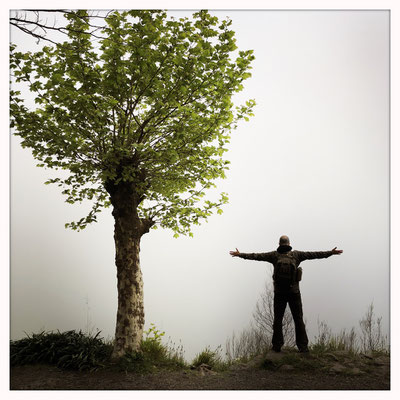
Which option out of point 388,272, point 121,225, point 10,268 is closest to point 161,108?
point 121,225

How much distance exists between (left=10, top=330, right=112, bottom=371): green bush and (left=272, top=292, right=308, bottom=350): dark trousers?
3.74 meters

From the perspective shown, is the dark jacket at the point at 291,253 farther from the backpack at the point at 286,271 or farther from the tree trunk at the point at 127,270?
the tree trunk at the point at 127,270

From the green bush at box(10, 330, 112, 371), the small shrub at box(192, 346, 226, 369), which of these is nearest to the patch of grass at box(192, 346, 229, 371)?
the small shrub at box(192, 346, 226, 369)

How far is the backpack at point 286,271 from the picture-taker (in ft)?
22.4

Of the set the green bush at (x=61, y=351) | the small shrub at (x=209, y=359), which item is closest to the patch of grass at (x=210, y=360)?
the small shrub at (x=209, y=359)

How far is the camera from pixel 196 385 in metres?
6.26

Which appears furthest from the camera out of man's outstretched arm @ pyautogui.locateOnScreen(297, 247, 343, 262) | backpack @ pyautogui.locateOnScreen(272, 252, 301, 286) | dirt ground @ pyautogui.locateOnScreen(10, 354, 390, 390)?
backpack @ pyautogui.locateOnScreen(272, 252, 301, 286)

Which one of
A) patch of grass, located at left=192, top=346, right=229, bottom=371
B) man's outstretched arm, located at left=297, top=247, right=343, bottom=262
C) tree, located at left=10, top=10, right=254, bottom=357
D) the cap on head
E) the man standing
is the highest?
tree, located at left=10, top=10, right=254, bottom=357

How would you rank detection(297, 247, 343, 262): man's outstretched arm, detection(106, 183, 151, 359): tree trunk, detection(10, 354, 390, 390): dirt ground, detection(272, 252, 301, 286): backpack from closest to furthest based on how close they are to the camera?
1. detection(10, 354, 390, 390): dirt ground
2. detection(297, 247, 343, 262): man's outstretched arm
3. detection(272, 252, 301, 286): backpack
4. detection(106, 183, 151, 359): tree trunk

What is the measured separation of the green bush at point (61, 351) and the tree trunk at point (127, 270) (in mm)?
493

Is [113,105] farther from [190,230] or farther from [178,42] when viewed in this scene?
[190,230]

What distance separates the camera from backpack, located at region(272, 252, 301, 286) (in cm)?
682

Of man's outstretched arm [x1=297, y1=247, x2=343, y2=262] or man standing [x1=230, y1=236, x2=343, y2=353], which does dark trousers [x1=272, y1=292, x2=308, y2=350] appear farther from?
man's outstretched arm [x1=297, y1=247, x2=343, y2=262]

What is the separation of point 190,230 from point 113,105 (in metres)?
3.47
